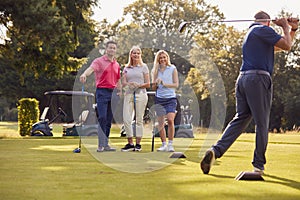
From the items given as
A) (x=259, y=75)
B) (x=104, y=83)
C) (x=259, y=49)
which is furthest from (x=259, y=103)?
(x=104, y=83)

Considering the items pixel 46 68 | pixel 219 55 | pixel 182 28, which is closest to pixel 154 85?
pixel 182 28

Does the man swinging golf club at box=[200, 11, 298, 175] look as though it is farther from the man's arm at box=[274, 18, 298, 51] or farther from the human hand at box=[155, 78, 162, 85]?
the human hand at box=[155, 78, 162, 85]

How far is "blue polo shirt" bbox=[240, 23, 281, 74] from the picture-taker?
255 inches

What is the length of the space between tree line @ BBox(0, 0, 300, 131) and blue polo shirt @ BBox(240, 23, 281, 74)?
1107 centimetres

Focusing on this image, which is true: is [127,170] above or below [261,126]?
below

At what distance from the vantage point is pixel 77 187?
5516 millimetres

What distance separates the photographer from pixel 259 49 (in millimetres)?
6559

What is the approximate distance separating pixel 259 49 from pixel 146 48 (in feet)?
118

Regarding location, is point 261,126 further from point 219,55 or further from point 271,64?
point 219,55

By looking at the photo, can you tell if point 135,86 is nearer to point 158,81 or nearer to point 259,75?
point 158,81

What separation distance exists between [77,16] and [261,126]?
15.1 m

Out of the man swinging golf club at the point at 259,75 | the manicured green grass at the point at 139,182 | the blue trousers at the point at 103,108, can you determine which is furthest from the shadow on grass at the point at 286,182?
the blue trousers at the point at 103,108

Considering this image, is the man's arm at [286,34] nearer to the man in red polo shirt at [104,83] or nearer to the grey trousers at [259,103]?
the grey trousers at [259,103]

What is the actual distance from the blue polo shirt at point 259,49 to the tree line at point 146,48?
11066mm
